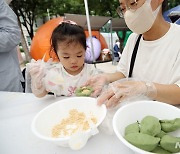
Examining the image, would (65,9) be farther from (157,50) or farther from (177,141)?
(177,141)

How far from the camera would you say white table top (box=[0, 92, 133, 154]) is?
66 centimetres

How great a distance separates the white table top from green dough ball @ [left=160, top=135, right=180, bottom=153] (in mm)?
154

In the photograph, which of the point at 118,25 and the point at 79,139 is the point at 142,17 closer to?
the point at 79,139

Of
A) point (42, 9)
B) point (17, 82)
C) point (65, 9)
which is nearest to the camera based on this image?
point (17, 82)

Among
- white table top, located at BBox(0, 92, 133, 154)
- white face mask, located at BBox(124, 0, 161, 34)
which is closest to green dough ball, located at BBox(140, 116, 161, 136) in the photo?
Answer: white table top, located at BBox(0, 92, 133, 154)

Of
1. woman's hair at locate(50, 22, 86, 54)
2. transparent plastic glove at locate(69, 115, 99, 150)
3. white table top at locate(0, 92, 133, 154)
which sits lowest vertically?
white table top at locate(0, 92, 133, 154)

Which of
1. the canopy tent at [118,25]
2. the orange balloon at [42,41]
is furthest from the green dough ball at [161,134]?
the canopy tent at [118,25]

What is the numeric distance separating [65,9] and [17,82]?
5.60m

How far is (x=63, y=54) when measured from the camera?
120 cm

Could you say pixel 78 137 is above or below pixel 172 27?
below

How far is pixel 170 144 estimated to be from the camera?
498mm

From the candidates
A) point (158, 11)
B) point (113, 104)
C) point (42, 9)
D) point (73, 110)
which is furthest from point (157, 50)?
point (42, 9)

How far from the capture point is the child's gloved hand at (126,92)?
A: 2.46 feet

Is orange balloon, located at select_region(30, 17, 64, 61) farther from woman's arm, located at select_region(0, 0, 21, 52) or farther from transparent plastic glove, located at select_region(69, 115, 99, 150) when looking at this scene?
transparent plastic glove, located at select_region(69, 115, 99, 150)
